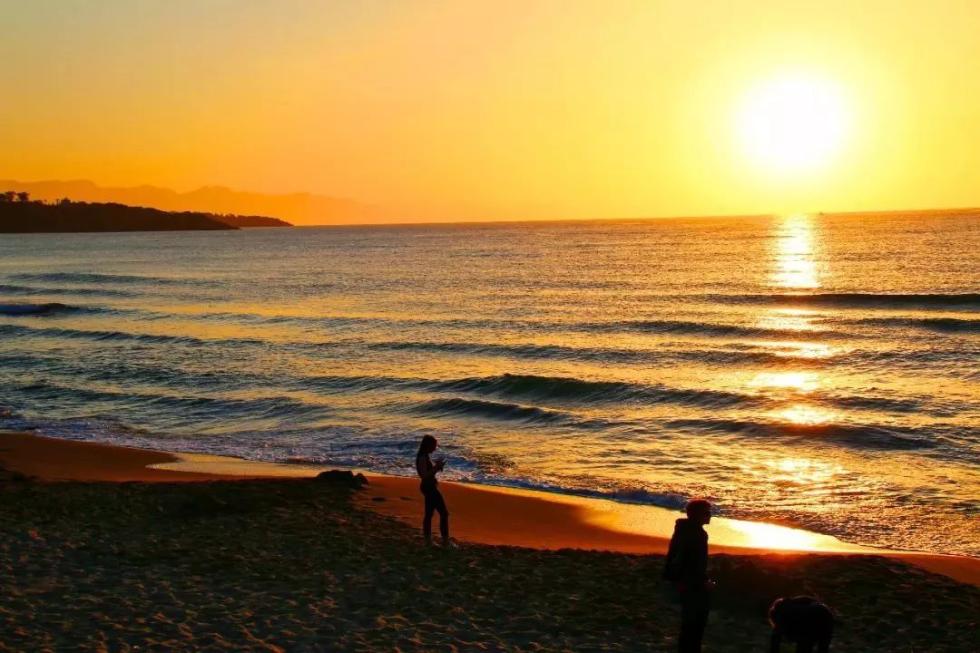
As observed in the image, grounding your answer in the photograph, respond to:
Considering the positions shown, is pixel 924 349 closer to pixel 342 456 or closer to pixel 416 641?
pixel 342 456

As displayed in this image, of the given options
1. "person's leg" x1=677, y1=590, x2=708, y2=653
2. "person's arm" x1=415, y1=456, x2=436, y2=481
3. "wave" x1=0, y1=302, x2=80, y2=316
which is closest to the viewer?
"person's leg" x1=677, y1=590, x2=708, y2=653

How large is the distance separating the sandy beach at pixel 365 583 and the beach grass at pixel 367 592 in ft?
0.10

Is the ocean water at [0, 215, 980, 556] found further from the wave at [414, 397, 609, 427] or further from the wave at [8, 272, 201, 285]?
the wave at [8, 272, 201, 285]

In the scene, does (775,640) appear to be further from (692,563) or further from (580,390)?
(580,390)

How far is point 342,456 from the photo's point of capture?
69.8 feet

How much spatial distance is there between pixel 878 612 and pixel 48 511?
489 inches

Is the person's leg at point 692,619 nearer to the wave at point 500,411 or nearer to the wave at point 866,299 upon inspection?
the wave at point 500,411

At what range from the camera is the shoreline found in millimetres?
13898

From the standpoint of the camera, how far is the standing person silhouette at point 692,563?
787 cm

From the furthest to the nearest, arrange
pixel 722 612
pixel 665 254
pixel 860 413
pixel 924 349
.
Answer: pixel 665 254, pixel 924 349, pixel 860 413, pixel 722 612

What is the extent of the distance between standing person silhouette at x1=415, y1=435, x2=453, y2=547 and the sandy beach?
0.89 ft

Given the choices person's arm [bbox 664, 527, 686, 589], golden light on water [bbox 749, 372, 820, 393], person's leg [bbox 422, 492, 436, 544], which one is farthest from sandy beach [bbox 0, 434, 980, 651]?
golden light on water [bbox 749, 372, 820, 393]

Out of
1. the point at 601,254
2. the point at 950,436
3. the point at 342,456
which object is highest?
the point at 601,254

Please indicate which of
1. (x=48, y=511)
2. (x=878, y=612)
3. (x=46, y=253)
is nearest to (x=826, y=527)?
(x=878, y=612)
